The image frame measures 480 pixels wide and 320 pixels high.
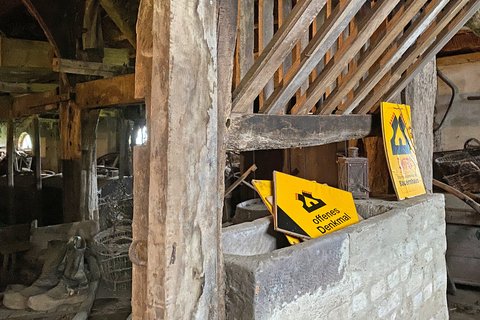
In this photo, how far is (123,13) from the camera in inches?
165

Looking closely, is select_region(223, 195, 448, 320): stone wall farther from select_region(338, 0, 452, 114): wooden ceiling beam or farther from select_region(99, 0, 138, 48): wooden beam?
select_region(99, 0, 138, 48): wooden beam

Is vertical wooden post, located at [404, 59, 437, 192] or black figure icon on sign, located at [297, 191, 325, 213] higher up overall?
vertical wooden post, located at [404, 59, 437, 192]

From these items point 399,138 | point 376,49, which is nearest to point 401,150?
point 399,138

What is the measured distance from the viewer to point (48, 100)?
452 centimetres

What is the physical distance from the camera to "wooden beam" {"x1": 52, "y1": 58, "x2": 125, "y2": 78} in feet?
12.3

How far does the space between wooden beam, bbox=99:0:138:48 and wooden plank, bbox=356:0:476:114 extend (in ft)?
8.27

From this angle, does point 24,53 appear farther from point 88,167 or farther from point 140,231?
point 140,231

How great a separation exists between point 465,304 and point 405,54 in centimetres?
307

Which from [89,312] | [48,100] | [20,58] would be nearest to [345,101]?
[89,312]

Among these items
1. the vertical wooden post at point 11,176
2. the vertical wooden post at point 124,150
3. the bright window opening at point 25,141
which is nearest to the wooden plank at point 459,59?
the vertical wooden post at point 124,150

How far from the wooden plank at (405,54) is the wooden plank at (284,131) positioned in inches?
7.0

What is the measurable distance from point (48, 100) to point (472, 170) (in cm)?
443

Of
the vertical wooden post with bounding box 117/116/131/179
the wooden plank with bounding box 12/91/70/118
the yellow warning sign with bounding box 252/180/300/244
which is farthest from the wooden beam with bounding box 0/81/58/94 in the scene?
the yellow warning sign with bounding box 252/180/300/244

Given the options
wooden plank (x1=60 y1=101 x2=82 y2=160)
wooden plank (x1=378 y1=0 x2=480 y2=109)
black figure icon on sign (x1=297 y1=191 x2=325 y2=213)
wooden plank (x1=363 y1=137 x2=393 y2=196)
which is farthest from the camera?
wooden plank (x1=60 y1=101 x2=82 y2=160)
